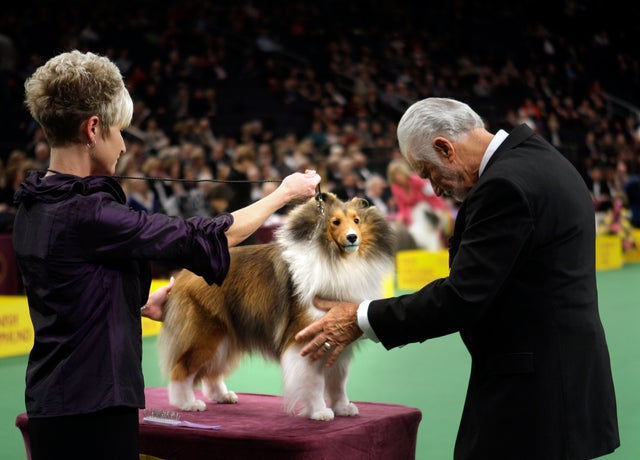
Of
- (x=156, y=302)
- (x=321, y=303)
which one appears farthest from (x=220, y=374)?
(x=321, y=303)

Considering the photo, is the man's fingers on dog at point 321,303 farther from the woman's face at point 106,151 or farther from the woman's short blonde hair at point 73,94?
the woman's short blonde hair at point 73,94

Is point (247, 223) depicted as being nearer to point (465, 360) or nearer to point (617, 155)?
point (465, 360)

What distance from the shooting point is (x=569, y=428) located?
248 centimetres

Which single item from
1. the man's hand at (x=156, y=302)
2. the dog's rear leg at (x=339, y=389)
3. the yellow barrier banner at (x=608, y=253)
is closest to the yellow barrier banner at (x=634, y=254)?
the yellow barrier banner at (x=608, y=253)

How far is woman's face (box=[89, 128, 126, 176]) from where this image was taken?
7.38 ft

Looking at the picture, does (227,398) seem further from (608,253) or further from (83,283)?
(608,253)

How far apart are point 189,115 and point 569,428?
48.8 ft

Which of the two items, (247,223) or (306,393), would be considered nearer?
(247,223)

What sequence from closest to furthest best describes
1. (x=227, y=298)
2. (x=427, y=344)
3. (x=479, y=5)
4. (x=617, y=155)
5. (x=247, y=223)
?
(x=247, y=223) < (x=227, y=298) < (x=427, y=344) < (x=617, y=155) < (x=479, y=5)

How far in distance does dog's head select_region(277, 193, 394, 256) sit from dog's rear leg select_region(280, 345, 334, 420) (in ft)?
1.51

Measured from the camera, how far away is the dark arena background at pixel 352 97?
691cm

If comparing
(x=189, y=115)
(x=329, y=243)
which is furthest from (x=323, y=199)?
(x=189, y=115)

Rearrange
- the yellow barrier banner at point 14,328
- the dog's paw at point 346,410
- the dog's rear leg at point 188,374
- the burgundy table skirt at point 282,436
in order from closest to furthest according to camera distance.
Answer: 1. the burgundy table skirt at point 282,436
2. the dog's paw at point 346,410
3. the dog's rear leg at point 188,374
4. the yellow barrier banner at point 14,328

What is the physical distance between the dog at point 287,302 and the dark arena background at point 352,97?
1202 millimetres
